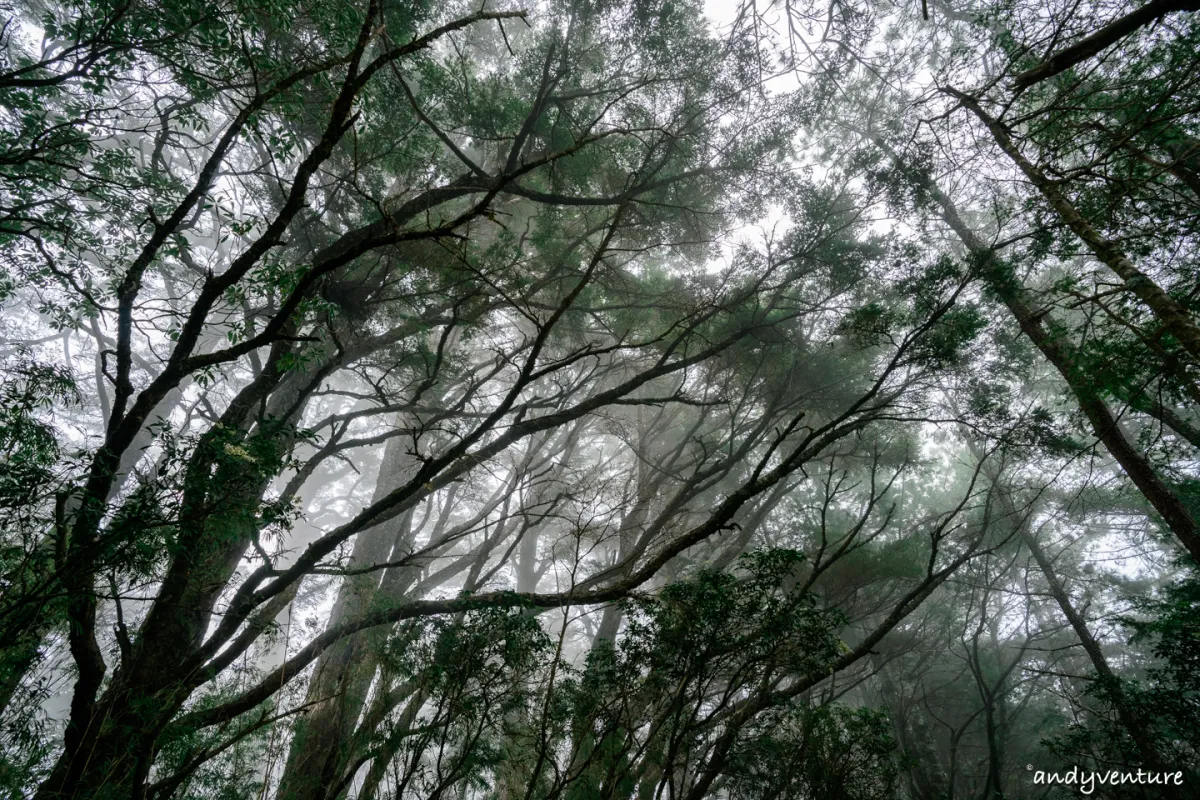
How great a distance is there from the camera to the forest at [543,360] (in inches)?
134

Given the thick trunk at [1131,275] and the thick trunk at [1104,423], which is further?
the thick trunk at [1104,423]

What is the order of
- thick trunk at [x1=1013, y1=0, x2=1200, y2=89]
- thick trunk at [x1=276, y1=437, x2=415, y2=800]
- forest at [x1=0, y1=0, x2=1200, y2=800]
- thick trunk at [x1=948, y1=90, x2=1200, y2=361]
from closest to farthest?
thick trunk at [x1=1013, y1=0, x2=1200, y2=89], thick trunk at [x1=948, y1=90, x2=1200, y2=361], forest at [x1=0, y1=0, x2=1200, y2=800], thick trunk at [x1=276, y1=437, x2=415, y2=800]

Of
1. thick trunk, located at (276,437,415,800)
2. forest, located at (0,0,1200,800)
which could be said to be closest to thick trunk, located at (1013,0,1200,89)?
forest, located at (0,0,1200,800)

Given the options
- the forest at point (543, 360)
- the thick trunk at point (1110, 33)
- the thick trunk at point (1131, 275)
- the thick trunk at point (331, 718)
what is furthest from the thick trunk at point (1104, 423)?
the thick trunk at point (331, 718)

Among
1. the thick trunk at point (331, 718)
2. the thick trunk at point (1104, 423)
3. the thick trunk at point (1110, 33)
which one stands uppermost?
the thick trunk at point (1104, 423)

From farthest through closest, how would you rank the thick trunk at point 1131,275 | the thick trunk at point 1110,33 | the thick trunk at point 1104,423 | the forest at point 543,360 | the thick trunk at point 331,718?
1. the thick trunk at point 331,718
2. the thick trunk at point 1104,423
3. the forest at point 543,360
4. the thick trunk at point 1131,275
5. the thick trunk at point 1110,33

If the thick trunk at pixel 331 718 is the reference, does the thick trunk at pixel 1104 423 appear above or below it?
above

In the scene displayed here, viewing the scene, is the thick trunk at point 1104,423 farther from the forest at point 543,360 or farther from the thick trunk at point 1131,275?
the thick trunk at point 1131,275

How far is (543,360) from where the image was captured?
661cm

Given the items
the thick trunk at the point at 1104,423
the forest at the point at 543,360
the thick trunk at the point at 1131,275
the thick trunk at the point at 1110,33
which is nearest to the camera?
the thick trunk at the point at 1110,33

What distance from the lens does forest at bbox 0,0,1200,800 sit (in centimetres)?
340

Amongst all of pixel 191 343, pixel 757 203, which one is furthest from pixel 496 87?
pixel 191 343

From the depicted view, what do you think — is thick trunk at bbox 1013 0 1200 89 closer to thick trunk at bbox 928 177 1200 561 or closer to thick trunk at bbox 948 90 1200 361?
thick trunk at bbox 948 90 1200 361

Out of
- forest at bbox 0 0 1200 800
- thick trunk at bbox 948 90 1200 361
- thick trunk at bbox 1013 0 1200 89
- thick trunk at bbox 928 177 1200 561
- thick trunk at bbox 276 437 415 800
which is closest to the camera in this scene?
thick trunk at bbox 1013 0 1200 89
